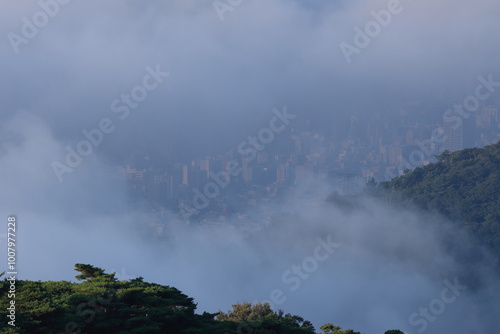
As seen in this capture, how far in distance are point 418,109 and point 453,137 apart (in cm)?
818

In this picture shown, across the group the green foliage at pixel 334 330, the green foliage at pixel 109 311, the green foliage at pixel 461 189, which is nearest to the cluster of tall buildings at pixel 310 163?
the green foliage at pixel 461 189

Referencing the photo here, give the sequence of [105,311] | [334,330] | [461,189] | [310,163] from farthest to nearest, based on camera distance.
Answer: [310,163] < [461,189] < [334,330] < [105,311]

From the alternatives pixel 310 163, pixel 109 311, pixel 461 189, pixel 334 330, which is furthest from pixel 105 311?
pixel 310 163

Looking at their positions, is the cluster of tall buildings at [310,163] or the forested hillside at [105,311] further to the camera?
the cluster of tall buildings at [310,163]

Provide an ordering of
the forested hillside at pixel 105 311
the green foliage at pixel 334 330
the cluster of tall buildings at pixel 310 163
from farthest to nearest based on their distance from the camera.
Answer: the cluster of tall buildings at pixel 310 163 → the green foliage at pixel 334 330 → the forested hillside at pixel 105 311

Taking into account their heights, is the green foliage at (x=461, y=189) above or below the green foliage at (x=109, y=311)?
above

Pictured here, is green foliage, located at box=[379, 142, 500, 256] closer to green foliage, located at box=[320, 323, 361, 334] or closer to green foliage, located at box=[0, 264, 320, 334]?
green foliage, located at box=[320, 323, 361, 334]

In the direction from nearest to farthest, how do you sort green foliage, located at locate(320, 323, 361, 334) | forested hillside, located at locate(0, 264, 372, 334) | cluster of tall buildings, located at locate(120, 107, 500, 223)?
1. forested hillside, located at locate(0, 264, 372, 334)
2. green foliage, located at locate(320, 323, 361, 334)
3. cluster of tall buildings, located at locate(120, 107, 500, 223)

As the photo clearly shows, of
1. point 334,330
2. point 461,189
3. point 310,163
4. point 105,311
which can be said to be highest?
point 310,163

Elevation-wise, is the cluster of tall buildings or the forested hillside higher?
the cluster of tall buildings

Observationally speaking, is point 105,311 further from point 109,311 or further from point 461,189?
point 461,189

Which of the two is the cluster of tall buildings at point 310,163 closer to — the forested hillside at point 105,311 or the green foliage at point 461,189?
the green foliage at point 461,189

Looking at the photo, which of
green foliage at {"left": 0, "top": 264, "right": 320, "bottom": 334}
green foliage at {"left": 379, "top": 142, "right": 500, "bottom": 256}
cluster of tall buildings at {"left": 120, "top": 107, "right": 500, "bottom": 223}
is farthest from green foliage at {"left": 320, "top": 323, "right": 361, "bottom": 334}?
cluster of tall buildings at {"left": 120, "top": 107, "right": 500, "bottom": 223}

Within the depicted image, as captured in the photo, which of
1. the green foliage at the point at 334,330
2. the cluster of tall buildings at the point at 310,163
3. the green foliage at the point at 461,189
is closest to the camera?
the green foliage at the point at 334,330
